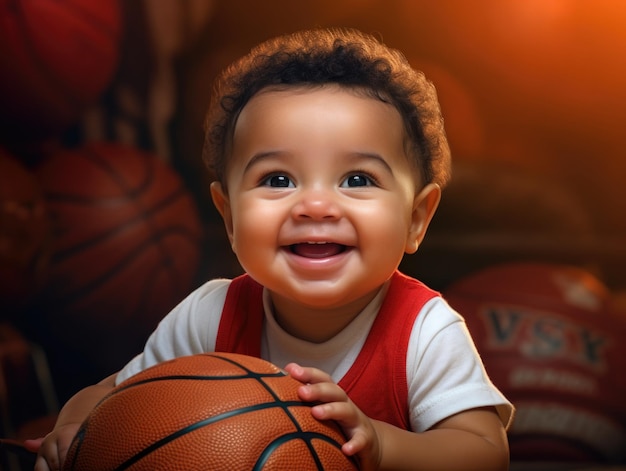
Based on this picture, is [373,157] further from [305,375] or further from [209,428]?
[209,428]

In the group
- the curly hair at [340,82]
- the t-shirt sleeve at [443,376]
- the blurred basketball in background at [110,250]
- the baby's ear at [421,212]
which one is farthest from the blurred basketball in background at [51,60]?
the t-shirt sleeve at [443,376]

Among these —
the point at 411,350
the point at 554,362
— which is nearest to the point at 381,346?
the point at 411,350

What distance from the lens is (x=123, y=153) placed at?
215 centimetres

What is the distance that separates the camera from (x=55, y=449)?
1018 millimetres

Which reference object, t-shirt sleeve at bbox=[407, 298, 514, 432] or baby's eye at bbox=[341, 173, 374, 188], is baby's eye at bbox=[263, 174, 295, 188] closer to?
baby's eye at bbox=[341, 173, 374, 188]

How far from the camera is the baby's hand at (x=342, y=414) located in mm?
866

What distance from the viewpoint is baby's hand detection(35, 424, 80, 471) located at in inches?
39.4

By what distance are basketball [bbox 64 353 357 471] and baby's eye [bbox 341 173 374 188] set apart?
27 centimetres

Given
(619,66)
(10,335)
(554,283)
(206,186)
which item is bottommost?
(10,335)

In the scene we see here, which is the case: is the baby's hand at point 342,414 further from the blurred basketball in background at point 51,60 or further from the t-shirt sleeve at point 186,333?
the blurred basketball in background at point 51,60

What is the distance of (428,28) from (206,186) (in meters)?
0.77

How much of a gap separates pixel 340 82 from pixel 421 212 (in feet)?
0.71

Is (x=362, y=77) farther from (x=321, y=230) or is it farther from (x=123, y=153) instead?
(x=123, y=153)

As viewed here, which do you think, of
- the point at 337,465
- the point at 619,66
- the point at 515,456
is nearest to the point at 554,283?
the point at 515,456
